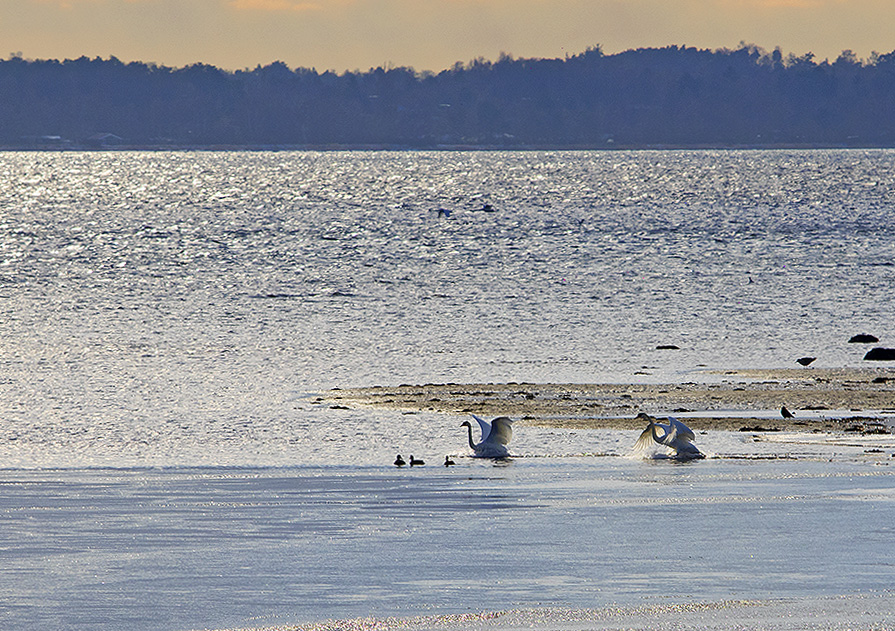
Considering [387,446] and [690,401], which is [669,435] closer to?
[387,446]

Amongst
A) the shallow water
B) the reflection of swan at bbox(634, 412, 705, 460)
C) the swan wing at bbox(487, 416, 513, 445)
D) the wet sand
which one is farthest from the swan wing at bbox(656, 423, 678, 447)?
the wet sand

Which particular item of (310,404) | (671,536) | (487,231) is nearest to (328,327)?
(310,404)

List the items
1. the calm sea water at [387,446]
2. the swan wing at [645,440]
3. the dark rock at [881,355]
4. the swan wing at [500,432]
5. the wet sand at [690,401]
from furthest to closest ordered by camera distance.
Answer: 1. the dark rock at [881,355]
2. the wet sand at [690,401]
3. the swan wing at [500,432]
4. the swan wing at [645,440]
5. the calm sea water at [387,446]

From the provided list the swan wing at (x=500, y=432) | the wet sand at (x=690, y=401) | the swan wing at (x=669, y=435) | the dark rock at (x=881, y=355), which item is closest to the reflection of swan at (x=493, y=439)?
the swan wing at (x=500, y=432)

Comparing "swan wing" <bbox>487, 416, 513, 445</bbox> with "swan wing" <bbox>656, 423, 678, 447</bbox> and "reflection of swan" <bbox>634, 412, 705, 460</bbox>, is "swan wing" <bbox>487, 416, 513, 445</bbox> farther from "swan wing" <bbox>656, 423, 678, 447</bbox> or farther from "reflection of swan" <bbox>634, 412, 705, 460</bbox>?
"swan wing" <bbox>656, 423, 678, 447</bbox>

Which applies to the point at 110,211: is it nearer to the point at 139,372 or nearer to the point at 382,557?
the point at 139,372

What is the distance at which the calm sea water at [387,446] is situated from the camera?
955 centimetres

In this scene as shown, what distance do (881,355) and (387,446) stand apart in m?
12.2

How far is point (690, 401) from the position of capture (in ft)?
64.9

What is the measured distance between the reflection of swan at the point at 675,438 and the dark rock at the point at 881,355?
37.5ft

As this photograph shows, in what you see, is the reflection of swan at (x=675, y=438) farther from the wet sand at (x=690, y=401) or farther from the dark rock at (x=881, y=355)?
the dark rock at (x=881, y=355)

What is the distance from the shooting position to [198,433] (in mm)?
17578

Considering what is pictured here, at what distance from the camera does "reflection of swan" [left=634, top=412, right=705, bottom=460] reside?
47.9ft

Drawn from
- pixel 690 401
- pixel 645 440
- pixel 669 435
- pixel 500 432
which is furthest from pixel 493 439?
pixel 690 401
